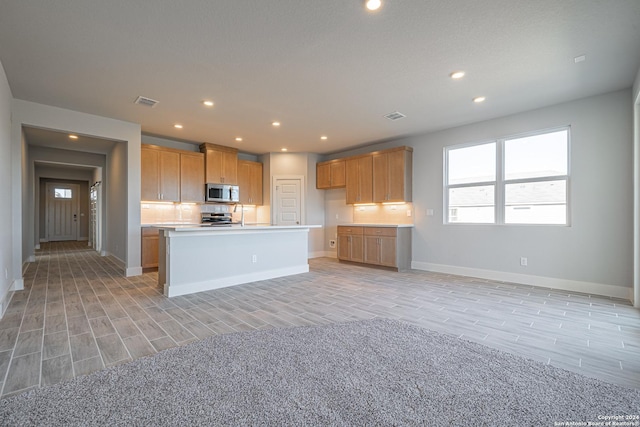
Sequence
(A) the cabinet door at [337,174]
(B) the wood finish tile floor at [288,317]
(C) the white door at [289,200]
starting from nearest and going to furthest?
(B) the wood finish tile floor at [288,317], (A) the cabinet door at [337,174], (C) the white door at [289,200]

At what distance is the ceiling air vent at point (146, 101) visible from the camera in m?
4.19

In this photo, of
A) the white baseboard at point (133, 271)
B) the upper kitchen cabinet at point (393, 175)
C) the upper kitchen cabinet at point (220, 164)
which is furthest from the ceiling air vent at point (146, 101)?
the upper kitchen cabinet at point (393, 175)

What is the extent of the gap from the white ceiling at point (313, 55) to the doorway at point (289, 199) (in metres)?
2.95

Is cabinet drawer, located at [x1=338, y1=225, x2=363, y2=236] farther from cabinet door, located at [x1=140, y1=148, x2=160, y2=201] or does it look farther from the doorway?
cabinet door, located at [x1=140, y1=148, x2=160, y2=201]

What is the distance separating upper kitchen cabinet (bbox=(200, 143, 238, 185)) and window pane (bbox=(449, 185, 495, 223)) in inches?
200

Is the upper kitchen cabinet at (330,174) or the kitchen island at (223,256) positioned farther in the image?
the upper kitchen cabinet at (330,174)

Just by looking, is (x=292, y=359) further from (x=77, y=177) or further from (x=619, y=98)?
(x=77, y=177)

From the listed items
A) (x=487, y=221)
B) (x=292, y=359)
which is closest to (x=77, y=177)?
(x=292, y=359)

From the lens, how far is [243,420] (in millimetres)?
1511

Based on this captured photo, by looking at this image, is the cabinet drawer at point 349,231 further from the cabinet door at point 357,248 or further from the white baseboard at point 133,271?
the white baseboard at point 133,271

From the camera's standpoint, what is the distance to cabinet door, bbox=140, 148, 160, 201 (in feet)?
19.6

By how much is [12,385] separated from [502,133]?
6603 mm

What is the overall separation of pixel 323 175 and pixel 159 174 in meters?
3.91

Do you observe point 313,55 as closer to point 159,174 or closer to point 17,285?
point 159,174
